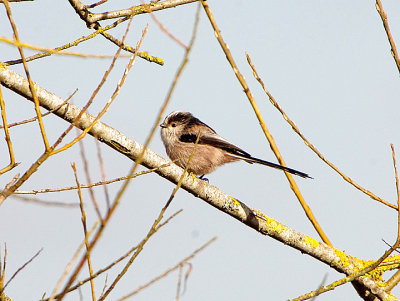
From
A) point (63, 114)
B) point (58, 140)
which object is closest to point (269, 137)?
point (63, 114)

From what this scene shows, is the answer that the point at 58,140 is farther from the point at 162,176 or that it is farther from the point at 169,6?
the point at 169,6

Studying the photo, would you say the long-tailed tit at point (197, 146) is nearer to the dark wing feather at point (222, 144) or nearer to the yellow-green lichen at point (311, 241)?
the dark wing feather at point (222, 144)

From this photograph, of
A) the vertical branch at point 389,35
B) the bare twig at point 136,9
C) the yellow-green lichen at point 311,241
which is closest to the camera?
the vertical branch at point 389,35

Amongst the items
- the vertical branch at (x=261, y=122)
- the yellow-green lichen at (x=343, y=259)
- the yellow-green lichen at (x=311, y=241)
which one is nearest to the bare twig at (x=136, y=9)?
the vertical branch at (x=261, y=122)

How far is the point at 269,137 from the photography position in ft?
13.5

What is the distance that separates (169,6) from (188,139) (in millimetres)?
3260

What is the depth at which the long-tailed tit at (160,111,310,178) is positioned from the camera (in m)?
6.82

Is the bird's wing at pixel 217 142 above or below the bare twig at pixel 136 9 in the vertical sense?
above

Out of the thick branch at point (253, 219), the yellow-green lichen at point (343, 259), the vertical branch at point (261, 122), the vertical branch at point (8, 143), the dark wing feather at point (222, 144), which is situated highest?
the dark wing feather at point (222, 144)

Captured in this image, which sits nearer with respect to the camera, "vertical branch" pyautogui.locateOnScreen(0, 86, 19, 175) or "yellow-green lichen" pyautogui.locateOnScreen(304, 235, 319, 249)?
"vertical branch" pyautogui.locateOnScreen(0, 86, 19, 175)

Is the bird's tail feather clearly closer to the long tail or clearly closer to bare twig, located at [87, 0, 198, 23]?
the long tail

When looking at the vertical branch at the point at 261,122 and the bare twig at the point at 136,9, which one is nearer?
the vertical branch at the point at 261,122

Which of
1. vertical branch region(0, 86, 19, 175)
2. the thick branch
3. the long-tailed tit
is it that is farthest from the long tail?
vertical branch region(0, 86, 19, 175)

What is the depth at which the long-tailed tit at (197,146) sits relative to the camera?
682 cm
